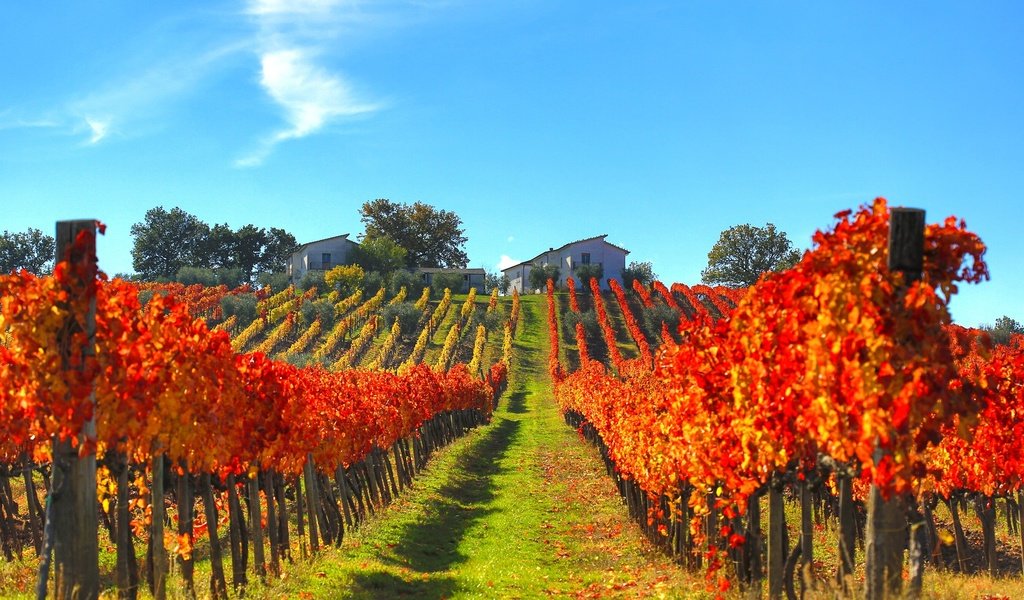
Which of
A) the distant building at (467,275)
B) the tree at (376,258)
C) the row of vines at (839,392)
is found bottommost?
the row of vines at (839,392)

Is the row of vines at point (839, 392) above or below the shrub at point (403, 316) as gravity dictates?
below

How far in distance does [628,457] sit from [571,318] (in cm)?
7565

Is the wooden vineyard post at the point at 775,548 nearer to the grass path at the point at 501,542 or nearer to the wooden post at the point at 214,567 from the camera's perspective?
the grass path at the point at 501,542

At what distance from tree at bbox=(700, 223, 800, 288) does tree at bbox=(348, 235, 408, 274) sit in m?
48.5

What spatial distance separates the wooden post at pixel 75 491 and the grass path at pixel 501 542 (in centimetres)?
592

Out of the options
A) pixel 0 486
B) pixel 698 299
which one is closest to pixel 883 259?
pixel 0 486

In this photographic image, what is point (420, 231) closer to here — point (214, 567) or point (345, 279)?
point (345, 279)

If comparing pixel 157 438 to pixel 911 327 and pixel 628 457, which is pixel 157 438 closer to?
pixel 911 327

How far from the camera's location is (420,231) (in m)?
152

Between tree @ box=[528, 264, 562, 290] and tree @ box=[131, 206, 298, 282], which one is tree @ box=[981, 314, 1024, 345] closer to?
tree @ box=[528, 264, 562, 290]

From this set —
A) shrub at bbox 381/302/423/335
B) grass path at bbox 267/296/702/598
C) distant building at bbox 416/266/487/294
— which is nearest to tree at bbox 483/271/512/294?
distant building at bbox 416/266/487/294

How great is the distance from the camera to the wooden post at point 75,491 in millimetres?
9031

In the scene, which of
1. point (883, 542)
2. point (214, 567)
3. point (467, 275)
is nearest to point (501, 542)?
point (214, 567)

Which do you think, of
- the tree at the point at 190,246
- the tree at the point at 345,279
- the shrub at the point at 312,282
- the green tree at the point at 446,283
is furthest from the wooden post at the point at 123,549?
the tree at the point at 190,246
